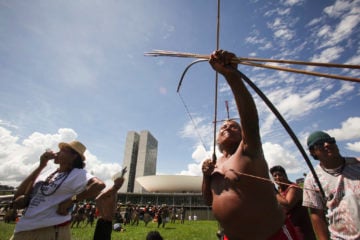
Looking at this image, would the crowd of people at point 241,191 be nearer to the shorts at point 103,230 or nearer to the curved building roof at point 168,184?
the shorts at point 103,230

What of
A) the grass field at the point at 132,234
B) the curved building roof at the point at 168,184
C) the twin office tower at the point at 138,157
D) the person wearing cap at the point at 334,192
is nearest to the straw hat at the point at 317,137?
the person wearing cap at the point at 334,192

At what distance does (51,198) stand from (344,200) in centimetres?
352

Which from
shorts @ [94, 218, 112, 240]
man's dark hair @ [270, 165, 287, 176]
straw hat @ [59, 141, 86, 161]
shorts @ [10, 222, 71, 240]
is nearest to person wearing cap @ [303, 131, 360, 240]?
man's dark hair @ [270, 165, 287, 176]

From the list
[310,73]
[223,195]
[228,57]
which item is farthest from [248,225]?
[228,57]

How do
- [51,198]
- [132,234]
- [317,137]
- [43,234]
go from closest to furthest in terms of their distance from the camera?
[317,137] → [43,234] → [51,198] → [132,234]

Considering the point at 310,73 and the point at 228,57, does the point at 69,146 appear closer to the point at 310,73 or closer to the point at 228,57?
the point at 228,57

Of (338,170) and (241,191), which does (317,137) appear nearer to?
(338,170)

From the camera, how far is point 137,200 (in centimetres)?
6191

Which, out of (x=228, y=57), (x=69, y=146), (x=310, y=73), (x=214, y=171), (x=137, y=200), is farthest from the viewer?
(x=137, y=200)

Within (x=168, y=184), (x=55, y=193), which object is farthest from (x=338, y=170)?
(x=168, y=184)

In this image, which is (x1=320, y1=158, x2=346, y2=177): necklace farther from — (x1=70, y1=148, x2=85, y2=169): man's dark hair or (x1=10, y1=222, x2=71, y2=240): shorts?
(x1=70, y1=148, x2=85, y2=169): man's dark hair

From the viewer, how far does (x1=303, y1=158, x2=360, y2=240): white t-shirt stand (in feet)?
7.35

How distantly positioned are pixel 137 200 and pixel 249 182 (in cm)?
6546

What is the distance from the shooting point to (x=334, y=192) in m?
2.44
